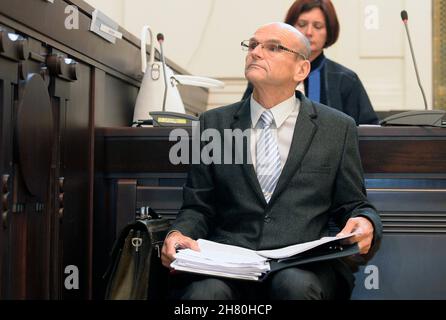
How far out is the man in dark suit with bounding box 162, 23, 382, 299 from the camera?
5.82 feet

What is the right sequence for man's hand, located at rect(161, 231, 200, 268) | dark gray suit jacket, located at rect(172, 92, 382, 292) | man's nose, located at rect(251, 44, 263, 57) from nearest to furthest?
man's hand, located at rect(161, 231, 200, 268) < dark gray suit jacket, located at rect(172, 92, 382, 292) < man's nose, located at rect(251, 44, 263, 57)

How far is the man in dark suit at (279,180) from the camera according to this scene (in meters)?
1.77

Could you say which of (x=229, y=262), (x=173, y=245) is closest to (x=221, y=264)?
(x=229, y=262)

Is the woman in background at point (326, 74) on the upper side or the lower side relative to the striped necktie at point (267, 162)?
upper

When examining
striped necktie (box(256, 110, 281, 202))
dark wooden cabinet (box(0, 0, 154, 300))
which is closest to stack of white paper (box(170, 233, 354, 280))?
striped necktie (box(256, 110, 281, 202))

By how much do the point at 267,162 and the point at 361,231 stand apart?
33cm

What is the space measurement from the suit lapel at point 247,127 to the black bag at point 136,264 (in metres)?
0.28

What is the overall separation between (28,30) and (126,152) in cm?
64

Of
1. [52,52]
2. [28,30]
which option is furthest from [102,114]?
[28,30]

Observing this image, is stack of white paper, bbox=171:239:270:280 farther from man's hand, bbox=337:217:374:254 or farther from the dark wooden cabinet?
the dark wooden cabinet

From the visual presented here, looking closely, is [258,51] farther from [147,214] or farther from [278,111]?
[147,214]

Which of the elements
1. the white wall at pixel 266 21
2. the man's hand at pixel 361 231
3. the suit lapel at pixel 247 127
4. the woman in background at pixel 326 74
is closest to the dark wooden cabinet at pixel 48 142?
the suit lapel at pixel 247 127

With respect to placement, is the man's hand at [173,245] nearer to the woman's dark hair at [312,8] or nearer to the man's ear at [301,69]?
the man's ear at [301,69]
